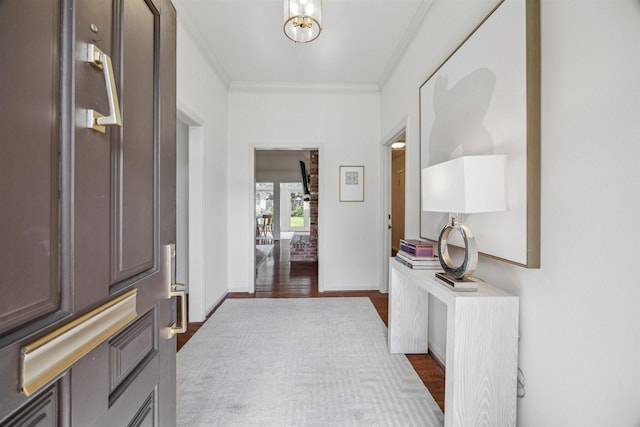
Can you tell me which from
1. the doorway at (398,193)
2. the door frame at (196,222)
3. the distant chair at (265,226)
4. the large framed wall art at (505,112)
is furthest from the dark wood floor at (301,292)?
the distant chair at (265,226)

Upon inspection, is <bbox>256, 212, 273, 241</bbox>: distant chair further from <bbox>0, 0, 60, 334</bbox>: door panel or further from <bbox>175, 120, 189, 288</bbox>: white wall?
<bbox>0, 0, 60, 334</bbox>: door panel

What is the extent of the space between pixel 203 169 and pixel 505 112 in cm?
265

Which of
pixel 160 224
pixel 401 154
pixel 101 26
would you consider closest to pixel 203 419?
pixel 160 224

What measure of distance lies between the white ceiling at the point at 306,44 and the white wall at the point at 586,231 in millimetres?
1547

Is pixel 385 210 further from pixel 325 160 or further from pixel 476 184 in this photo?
pixel 476 184

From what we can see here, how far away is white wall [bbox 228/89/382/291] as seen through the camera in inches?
146

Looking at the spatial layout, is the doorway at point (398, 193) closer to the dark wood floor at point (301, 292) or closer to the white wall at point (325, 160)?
the dark wood floor at point (301, 292)

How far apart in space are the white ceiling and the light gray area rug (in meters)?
2.76

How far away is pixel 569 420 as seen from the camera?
3.46 ft

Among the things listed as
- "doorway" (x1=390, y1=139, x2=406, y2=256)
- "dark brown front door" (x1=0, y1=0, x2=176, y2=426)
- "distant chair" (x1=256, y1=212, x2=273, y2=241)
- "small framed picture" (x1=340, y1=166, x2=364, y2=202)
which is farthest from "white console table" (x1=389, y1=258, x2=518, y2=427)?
"distant chair" (x1=256, y1=212, x2=273, y2=241)

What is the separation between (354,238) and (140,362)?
320cm

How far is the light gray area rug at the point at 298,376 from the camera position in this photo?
1540 millimetres

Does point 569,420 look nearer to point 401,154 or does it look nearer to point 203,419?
point 203,419

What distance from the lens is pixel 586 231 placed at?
988mm
